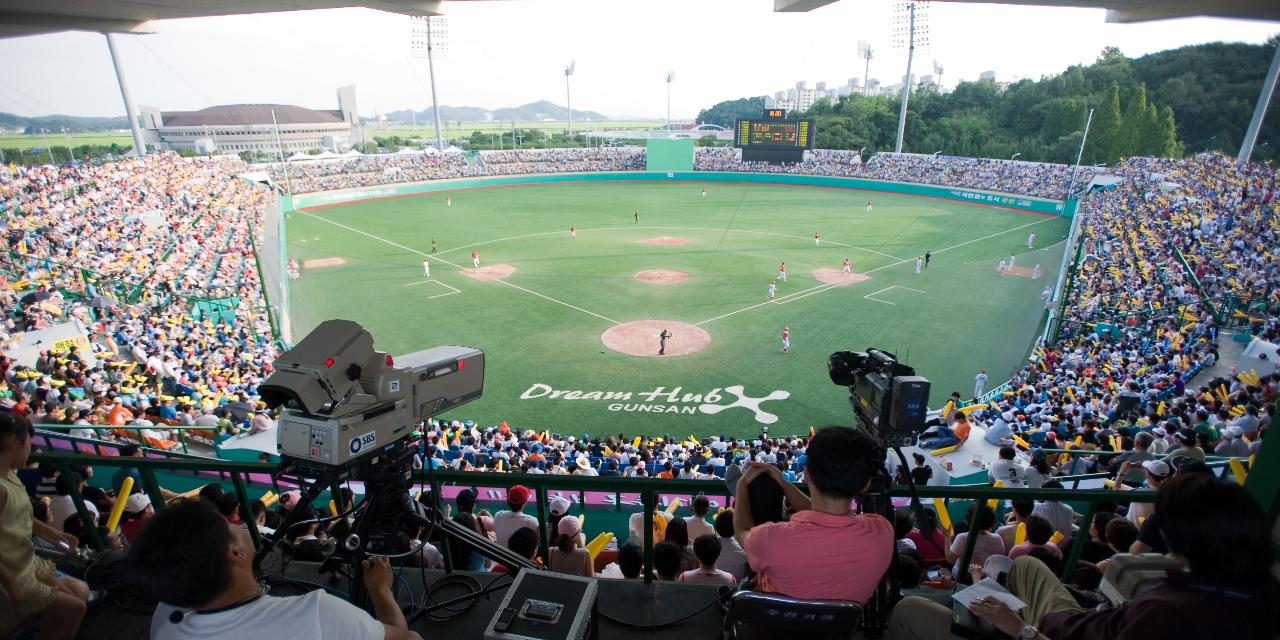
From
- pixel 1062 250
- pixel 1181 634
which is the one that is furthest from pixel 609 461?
pixel 1062 250

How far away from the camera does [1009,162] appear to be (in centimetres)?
5684

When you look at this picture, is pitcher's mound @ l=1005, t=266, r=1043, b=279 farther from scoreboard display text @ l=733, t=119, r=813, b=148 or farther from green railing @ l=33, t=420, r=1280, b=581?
scoreboard display text @ l=733, t=119, r=813, b=148

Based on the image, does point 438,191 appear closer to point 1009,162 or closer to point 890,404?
point 1009,162

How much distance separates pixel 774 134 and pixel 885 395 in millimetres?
60852

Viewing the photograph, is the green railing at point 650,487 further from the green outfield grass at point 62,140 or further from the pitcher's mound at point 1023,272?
the green outfield grass at point 62,140

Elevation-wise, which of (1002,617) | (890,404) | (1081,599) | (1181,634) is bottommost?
(1081,599)

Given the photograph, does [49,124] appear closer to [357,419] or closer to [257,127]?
[257,127]

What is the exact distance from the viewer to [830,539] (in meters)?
2.90

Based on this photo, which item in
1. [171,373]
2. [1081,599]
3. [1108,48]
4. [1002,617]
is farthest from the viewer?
[1108,48]

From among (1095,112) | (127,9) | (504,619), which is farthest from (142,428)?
(1095,112)

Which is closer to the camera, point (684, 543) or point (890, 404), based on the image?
point (890, 404)

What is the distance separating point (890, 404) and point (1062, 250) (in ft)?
118

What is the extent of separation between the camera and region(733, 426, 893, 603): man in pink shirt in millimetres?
2883

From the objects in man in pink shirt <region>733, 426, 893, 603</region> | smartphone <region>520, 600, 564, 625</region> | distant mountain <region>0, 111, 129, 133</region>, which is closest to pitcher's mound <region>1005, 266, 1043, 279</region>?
man in pink shirt <region>733, 426, 893, 603</region>
